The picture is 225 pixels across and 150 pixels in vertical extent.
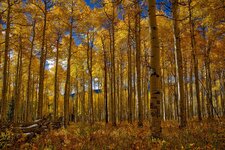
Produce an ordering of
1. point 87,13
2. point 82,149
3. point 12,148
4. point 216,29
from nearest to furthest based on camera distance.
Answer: point 82,149, point 12,148, point 216,29, point 87,13

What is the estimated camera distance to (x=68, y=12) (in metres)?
15.4

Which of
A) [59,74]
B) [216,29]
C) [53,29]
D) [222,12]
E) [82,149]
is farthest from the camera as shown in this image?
[59,74]

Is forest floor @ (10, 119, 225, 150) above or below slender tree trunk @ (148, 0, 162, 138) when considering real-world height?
below

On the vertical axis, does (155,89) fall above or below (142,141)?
above

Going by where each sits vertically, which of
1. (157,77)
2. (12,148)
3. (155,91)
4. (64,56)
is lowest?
(12,148)

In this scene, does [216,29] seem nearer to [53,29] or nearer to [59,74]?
[53,29]

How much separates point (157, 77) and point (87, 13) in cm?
1240

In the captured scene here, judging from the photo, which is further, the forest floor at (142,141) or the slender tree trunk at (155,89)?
the slender tree trunk at (155,89)

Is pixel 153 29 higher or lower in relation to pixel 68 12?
lower

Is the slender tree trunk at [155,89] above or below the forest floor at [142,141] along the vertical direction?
above

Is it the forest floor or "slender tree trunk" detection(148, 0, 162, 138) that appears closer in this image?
the forest floor

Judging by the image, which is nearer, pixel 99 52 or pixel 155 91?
pixel 155 91

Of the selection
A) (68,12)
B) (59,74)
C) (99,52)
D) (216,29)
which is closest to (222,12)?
(216,29)

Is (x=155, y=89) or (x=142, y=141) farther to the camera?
(x=142, y=141)
